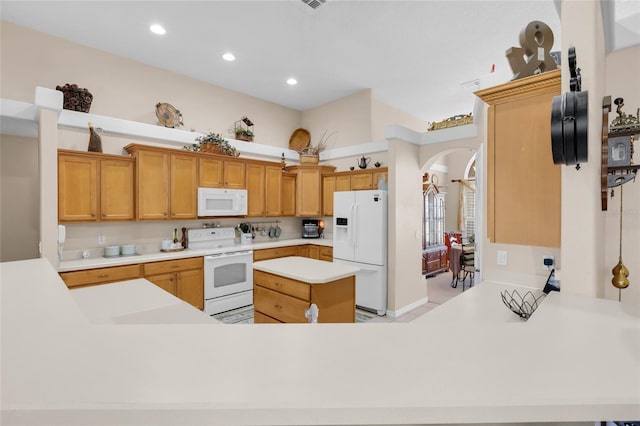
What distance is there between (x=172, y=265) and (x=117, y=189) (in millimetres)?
1155

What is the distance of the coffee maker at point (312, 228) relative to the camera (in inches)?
221

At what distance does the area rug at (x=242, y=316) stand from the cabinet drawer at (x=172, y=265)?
75 cm

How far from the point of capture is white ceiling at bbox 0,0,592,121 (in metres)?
3.01

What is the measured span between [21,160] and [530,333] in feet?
16.2

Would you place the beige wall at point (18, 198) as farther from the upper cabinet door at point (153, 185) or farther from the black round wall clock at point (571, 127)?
the black round wall clock at point (571, 127)

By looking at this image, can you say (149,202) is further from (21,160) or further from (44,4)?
(44,4)

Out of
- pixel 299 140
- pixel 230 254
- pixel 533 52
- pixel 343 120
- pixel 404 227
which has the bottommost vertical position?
pixel 230 254

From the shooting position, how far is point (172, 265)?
3730 millimetres

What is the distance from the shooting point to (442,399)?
0.53 m

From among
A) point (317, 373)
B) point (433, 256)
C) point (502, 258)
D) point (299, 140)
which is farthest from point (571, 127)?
point (433, 256)

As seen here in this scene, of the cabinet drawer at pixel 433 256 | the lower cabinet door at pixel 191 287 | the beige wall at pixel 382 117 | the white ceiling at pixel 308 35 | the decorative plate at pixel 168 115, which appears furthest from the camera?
the cabinet drawer at pixel 433 256

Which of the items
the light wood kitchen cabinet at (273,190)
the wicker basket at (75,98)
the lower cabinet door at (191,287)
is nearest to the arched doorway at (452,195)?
the light wood kitchen cabinet at (273,190)

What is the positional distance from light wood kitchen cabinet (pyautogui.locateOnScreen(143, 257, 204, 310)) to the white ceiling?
9.11ft

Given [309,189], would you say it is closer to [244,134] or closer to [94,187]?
[244,134]
